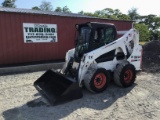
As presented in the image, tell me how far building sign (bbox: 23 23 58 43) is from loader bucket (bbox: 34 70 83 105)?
163 inches

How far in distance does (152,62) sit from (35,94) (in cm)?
662

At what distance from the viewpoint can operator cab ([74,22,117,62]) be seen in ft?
19.3

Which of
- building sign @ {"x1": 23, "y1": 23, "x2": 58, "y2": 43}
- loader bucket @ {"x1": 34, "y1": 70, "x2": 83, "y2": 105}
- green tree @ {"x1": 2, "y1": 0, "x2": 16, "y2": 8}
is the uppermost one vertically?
green tree @ {"x1": 2, "y1": 0, "x2": 16, "y2": 8}

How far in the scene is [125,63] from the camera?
20.5ft

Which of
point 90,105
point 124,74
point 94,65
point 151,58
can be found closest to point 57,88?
point 90,105

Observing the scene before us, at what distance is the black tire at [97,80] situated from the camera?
5.46 m

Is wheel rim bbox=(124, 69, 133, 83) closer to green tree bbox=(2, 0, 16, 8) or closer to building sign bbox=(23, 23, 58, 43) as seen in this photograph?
building sign bbox=(23, 23, 58, 43)

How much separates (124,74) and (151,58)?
4918mm

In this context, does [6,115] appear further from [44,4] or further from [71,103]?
[44,4]

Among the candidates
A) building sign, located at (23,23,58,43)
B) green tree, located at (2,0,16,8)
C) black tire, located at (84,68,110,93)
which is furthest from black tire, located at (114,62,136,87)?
green tree, located at (2,0,16,8)

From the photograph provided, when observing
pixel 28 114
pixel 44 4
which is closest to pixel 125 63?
pixel 28 114

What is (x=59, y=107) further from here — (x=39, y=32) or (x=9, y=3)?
(x=9, y=3)

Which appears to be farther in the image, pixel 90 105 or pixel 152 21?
pixel 152 21

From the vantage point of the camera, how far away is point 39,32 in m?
10.1
